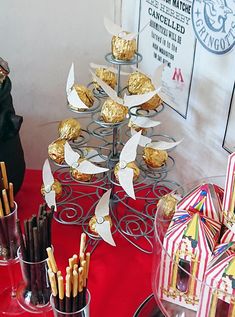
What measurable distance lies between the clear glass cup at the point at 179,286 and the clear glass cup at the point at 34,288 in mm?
184

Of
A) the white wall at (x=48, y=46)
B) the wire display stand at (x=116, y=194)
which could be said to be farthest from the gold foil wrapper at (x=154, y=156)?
the white wall at (x=48, y=46)

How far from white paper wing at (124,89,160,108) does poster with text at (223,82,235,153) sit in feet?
0.46

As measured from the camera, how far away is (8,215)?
2.75 ft

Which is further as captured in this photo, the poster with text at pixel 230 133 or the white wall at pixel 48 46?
the white wall at pixel 48 46

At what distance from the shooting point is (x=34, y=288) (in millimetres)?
845

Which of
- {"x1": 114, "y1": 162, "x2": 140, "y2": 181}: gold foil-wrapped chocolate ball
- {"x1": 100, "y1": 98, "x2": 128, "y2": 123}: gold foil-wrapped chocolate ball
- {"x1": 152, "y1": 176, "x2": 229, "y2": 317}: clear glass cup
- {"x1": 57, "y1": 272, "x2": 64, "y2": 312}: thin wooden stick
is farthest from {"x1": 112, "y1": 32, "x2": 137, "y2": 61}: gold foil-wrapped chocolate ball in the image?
{"x1": 57, "y1": 272, "x2": 64, "y2": 312}: thin wooden stick

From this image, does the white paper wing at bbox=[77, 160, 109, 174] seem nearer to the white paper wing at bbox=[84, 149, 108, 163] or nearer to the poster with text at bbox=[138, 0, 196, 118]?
the white paper wing at bbox=[84, 149, 108, 163]

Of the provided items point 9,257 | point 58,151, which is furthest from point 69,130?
point 9,257

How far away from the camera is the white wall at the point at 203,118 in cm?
93

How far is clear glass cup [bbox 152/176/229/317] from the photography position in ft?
2.27

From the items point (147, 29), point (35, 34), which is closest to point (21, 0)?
point (35, 34)

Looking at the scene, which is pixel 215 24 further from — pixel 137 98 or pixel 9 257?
pixel 9 257

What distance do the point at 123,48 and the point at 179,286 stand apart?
44 centimetres

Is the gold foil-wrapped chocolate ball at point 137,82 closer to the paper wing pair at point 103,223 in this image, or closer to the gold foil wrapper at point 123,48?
the gold foil wrapper at point 123,48
